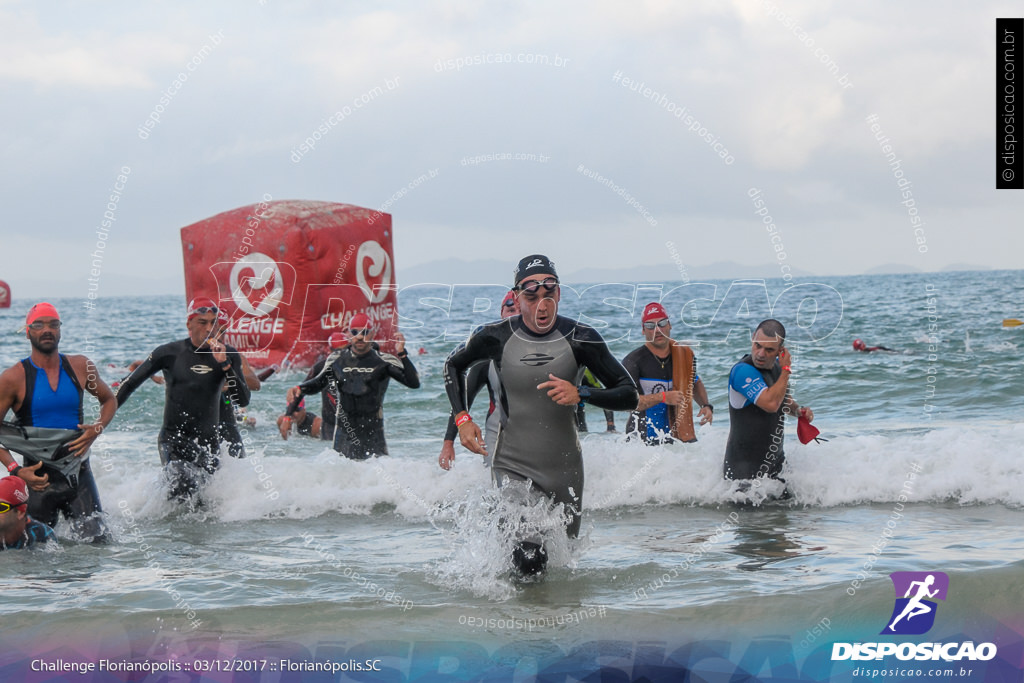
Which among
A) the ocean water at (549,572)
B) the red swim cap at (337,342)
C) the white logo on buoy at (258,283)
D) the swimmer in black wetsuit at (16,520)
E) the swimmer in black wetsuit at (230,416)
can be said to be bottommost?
the ocean water at (549,572)

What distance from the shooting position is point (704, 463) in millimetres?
9320

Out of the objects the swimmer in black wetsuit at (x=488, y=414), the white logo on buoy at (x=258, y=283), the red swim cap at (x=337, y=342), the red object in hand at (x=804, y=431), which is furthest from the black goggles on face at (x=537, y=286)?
the white logo on buoy at (x=258, y=283)

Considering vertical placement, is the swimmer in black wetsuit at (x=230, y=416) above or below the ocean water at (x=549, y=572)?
above

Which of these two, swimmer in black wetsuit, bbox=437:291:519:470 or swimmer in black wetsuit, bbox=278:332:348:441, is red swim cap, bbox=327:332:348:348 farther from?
swimmer in black wetsuit, bbox=437:291:519:470

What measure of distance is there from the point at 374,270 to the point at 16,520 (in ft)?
32.9

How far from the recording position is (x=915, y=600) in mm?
5691

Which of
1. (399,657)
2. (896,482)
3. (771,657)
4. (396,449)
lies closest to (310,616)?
(399,657)

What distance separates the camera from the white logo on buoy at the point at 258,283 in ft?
50.9

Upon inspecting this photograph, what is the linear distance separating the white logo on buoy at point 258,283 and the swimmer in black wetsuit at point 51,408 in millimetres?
8628

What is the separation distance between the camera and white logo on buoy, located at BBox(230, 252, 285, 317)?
610 inches

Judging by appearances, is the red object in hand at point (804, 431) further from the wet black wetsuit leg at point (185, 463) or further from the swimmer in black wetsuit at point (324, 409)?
the wet black wetsuit leg at point (185, 463)

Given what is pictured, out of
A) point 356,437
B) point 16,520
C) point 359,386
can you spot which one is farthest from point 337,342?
point 16,520

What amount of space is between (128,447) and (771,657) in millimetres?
9882

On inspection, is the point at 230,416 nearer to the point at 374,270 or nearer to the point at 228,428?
the point at 228,428
